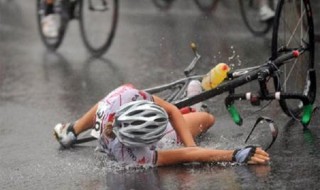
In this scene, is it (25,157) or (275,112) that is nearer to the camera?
(25,157)

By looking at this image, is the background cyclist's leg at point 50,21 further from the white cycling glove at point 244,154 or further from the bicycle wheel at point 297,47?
the white cycling glove at point 244,154

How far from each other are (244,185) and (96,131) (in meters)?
1.44

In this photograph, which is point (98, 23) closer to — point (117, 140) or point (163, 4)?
point (163, 4)

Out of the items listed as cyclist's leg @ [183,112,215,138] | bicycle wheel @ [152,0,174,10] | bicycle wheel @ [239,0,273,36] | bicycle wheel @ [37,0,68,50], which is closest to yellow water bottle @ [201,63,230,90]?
cyclist's leg @ [183,112,215,138]

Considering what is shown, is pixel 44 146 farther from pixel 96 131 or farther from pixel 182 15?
pixel 182 15

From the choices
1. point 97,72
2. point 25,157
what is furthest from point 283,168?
point 97,72

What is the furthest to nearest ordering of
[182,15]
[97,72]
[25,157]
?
[182,15] < [97,72] < [25,157]

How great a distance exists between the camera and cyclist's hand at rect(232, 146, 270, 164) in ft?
20.3

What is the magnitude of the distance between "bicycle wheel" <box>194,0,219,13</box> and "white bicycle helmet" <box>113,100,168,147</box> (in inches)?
330

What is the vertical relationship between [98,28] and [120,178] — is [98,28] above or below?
above

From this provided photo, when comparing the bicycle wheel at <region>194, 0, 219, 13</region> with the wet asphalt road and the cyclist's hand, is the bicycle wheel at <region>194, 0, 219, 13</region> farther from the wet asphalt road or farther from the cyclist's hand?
the cyclist's hand

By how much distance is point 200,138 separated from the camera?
7348 millimetres

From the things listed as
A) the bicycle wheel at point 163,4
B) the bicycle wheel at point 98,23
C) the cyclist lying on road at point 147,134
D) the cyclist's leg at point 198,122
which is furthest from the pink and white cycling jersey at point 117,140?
the bicycle wheel at point 163,4

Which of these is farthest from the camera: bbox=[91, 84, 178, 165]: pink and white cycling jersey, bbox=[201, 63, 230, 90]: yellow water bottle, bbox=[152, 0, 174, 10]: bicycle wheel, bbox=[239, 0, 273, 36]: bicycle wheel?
bbox=[152, 0, 174, 10]: bicycle wheel
